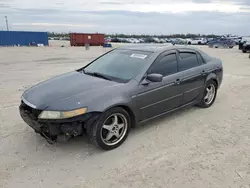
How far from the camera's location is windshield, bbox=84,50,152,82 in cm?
386

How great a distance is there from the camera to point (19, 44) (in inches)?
1454

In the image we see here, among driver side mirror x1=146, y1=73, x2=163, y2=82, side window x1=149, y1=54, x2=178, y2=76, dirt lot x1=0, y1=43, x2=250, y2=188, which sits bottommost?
dirt lot x1=0, y1=43, x2=250, y2=188

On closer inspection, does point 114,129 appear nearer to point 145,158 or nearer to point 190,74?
point 145,158

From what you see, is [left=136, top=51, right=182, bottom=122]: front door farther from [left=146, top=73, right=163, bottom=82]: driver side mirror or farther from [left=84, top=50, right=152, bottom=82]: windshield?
[left=84, top=50, right=152, bottom=82]: windshield

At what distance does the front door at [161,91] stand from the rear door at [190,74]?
168mm

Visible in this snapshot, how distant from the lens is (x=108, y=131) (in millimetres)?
3420

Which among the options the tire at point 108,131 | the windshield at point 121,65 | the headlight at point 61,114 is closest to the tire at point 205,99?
the windshield at point 121,65

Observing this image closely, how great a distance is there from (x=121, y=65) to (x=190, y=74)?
144cm

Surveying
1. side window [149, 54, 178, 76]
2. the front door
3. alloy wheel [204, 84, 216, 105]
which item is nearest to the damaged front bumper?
the front door

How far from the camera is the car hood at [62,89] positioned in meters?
3.25

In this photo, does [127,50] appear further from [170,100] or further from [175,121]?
[175,121]

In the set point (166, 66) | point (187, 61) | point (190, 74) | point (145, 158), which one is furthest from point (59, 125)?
point (187, 61)

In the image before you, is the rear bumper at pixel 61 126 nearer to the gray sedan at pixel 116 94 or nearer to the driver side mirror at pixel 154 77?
the gray sedan at pixel 116 94

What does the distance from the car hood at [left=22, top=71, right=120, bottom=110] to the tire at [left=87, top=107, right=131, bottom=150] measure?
39cm
